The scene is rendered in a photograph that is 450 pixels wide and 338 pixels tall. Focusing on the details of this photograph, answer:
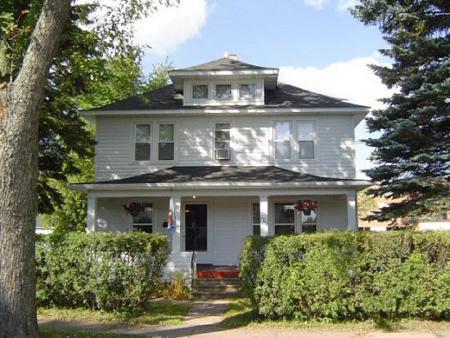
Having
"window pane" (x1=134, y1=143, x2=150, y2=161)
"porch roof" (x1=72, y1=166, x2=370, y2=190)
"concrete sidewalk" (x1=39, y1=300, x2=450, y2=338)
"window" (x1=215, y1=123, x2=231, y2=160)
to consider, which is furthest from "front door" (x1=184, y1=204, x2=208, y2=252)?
"concrete sidewalk" (x1=39, y1=300, x2=450, y2=338)

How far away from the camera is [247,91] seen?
1842 cm

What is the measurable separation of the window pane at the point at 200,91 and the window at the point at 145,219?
4.62 metres

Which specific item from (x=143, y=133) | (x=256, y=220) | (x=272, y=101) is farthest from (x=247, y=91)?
(x=256, y=220)

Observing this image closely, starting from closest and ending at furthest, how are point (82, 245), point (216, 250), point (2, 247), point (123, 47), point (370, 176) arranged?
point (2, 247), point (82, 245), point (123, 47), point (370, 176), point (216, 250)

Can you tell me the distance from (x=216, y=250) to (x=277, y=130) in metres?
4.98

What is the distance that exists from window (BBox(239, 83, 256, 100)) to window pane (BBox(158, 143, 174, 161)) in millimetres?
3339

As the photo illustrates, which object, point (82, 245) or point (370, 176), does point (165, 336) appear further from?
point (370, 176)

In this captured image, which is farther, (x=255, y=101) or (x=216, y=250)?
(x=255, y=101)

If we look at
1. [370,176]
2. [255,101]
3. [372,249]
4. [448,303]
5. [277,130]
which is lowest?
[448,303]

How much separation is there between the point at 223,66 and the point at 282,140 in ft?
13.3

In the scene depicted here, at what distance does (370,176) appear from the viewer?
49.8 feet

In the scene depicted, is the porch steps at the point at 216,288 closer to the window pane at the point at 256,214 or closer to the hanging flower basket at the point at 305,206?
the window pane at the point at 256,214

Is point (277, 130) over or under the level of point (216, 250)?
over

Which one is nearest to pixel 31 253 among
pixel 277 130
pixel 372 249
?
pixel 372 249
